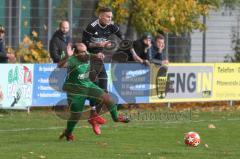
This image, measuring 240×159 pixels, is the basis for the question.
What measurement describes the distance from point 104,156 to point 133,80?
9.84 meters

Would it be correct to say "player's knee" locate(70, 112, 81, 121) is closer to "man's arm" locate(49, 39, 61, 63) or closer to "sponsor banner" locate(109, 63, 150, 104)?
"man's arm" locate(49, 39, 61, 63)

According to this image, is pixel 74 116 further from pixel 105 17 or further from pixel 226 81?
pixel 226 81

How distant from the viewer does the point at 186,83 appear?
24000mm

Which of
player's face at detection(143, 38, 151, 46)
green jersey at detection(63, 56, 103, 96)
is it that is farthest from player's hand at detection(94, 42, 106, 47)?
player's face at detection(143, 38, 151, 46)

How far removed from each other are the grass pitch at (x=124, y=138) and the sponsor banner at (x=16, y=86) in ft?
0.91

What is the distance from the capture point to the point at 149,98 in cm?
2311

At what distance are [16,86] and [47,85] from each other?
868 millimetres

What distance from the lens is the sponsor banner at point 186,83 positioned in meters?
23.3

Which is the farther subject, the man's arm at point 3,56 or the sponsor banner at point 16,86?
the man's arm at point 3,56

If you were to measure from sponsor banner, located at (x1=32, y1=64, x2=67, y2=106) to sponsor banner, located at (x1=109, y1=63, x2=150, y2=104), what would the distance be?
1.45 m

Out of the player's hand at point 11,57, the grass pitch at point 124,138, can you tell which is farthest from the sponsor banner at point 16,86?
the player's hand at point 11,57

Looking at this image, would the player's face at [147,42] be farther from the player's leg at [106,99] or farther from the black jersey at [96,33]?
the player's leg at [106,99]

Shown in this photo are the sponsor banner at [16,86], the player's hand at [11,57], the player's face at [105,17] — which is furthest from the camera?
the player's hand at [11,57]

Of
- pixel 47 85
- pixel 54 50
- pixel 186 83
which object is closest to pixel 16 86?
pixel 47 85
